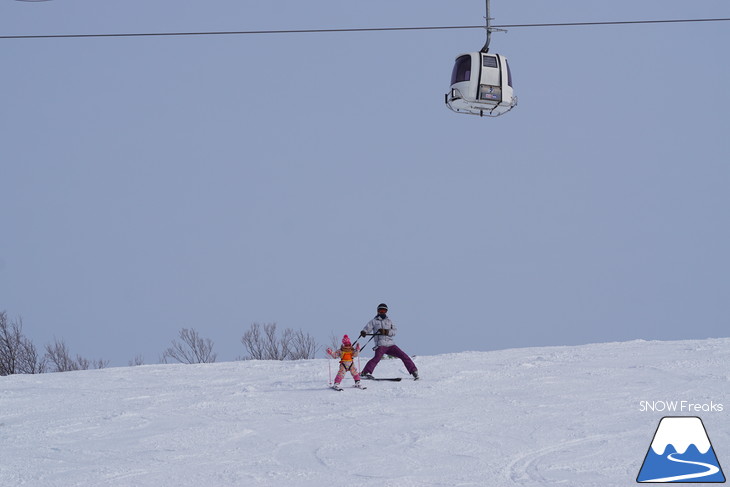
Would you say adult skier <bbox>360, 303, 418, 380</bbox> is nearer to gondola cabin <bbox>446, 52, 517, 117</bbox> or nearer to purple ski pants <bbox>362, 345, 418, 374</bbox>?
purple ski pants <bbox>362, 345, 418, 374</bbox>

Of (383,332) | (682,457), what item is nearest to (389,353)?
(383,332)

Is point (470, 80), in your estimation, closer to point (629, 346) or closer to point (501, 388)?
point (501, 388)

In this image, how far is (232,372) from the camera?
18.0 m

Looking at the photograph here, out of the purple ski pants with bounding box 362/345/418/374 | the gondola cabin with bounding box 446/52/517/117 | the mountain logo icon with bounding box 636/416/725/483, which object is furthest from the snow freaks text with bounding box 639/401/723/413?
the gondola cabin with bounding box 446/52/517/117

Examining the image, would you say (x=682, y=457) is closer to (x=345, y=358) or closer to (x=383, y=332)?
(x=345, y=358)

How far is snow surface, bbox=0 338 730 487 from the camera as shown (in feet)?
30.3

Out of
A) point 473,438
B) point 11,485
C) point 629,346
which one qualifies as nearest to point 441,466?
point 473,438

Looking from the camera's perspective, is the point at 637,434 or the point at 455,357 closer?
the point at 637,434

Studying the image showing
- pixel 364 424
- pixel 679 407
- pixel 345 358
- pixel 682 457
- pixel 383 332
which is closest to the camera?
pixel 682 457

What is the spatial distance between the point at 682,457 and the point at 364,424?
4.11 m

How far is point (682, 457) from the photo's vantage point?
30.6ft

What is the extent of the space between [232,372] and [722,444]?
10.8 metres

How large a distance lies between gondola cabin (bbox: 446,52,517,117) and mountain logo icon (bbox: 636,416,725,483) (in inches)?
285

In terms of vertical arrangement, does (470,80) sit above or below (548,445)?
above
